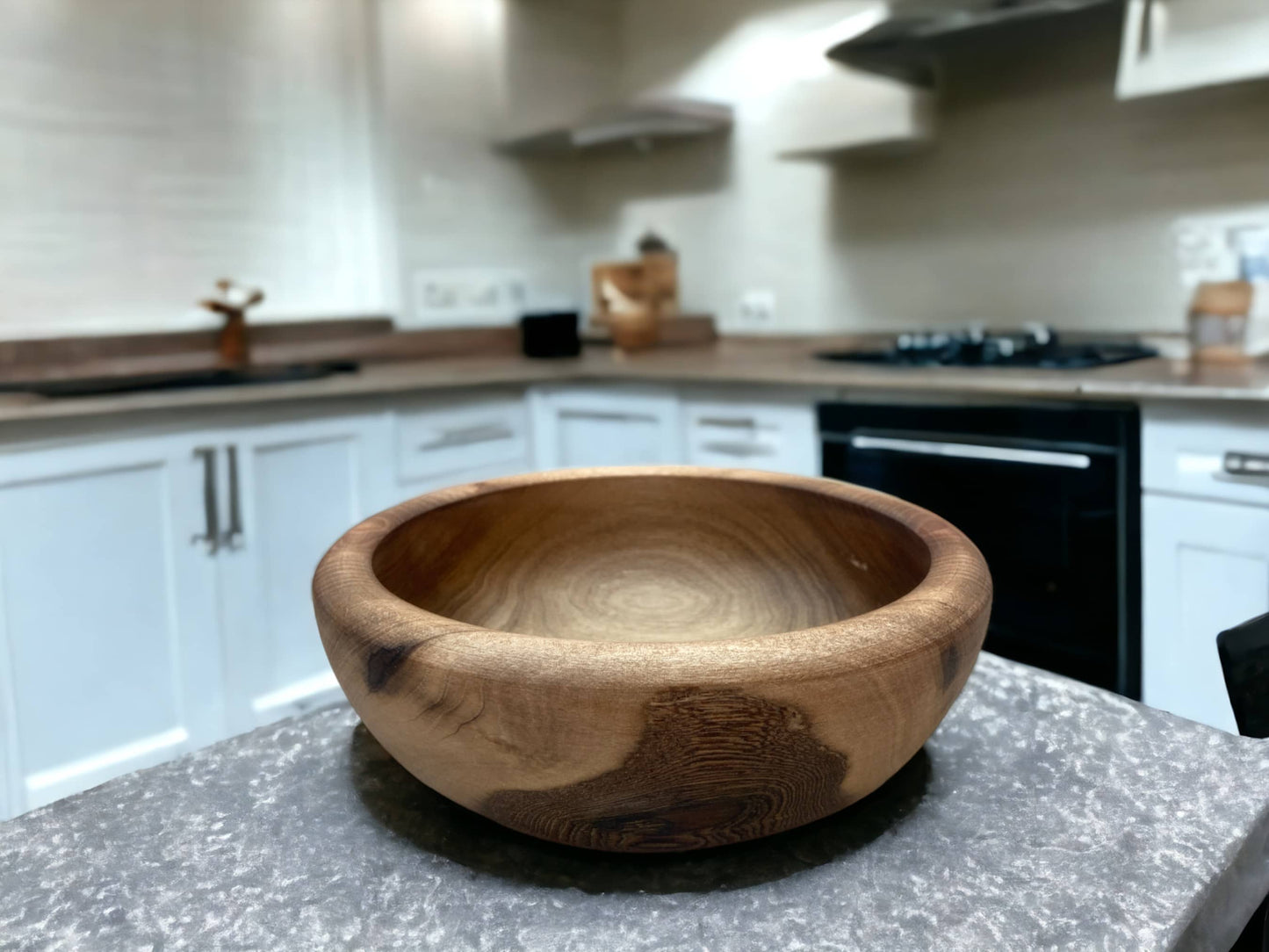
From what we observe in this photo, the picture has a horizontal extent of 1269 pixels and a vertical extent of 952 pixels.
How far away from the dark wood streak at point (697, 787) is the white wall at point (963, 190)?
7.02 ft

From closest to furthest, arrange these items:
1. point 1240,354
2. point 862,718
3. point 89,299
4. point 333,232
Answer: point 862,718, point 1240,354, point 89,299, point 333,232

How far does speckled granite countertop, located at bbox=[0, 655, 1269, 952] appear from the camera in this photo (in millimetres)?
350

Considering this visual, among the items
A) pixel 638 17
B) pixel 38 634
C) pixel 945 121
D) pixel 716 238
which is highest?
pixel 638 17

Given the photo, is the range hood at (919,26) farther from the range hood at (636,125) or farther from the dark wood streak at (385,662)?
the dark wood streak at (385,662)

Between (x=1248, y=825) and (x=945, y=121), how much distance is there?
2.31m

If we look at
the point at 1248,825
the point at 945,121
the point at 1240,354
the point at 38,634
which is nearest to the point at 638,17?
the point at 945,121

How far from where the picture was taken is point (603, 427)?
2.38 metres

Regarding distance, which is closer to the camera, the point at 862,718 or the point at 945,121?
the point at 862,718

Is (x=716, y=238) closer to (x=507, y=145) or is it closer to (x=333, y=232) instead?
(x=507, y=145)

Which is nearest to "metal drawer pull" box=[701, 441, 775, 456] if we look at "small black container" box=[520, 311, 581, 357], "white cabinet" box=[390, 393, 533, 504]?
"white cabinet" box=[390, 393, 533, 504]

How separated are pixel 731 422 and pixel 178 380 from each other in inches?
46.8

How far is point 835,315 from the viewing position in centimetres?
272

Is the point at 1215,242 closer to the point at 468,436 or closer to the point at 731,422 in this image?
the point at 731,422

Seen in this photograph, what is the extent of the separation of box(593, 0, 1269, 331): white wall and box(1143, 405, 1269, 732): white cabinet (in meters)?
0.69
